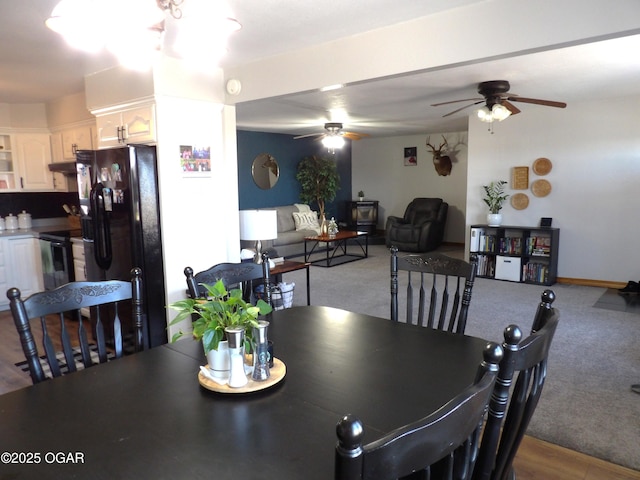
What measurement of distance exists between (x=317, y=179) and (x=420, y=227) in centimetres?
234

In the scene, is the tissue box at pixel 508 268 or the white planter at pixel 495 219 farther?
the white planter at pixel 495 219

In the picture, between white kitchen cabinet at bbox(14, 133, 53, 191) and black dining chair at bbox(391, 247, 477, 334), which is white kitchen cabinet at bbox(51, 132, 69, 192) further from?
black dining chair at bbox(391, 247, 477, 334)

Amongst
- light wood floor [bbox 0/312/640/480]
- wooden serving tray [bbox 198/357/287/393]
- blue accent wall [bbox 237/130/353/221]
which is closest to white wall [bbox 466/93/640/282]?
blue accent wall [bbox 237/130/353/221]

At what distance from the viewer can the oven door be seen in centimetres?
462

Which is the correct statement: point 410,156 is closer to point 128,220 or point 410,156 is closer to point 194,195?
point 194,195

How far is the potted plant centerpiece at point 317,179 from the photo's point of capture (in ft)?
30.5

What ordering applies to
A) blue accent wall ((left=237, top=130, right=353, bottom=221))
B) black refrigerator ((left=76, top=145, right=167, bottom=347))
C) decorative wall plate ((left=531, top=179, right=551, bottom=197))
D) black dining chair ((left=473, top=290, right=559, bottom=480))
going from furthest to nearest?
blue accent wall ((left=237, top=130, right=353, bottom=221)), decorative wall plate ((left=531, top=179, right=551, bottom=197)), black refrigerator ((left=76, top=145, right=167, bottom=347)), black dining chair ((left=473, top=290, right=559, bottom=480))

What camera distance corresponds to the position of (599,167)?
5.81 meters

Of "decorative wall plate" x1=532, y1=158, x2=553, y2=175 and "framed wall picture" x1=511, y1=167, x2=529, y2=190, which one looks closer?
"decorative wall plate" x1=532, y1=158, x2=553, y2=175

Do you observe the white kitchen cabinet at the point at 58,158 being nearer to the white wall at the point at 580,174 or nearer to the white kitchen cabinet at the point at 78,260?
the white kitchen cabinet at the point at 78,260

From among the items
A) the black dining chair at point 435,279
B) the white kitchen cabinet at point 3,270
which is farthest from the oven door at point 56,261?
the black dining chair at point 435,279

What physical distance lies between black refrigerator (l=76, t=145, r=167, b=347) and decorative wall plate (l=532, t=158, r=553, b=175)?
5045 millimetres

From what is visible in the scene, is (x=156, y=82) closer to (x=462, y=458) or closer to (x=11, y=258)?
(x=11, y=258)

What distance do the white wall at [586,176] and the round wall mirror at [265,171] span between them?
409 cm
